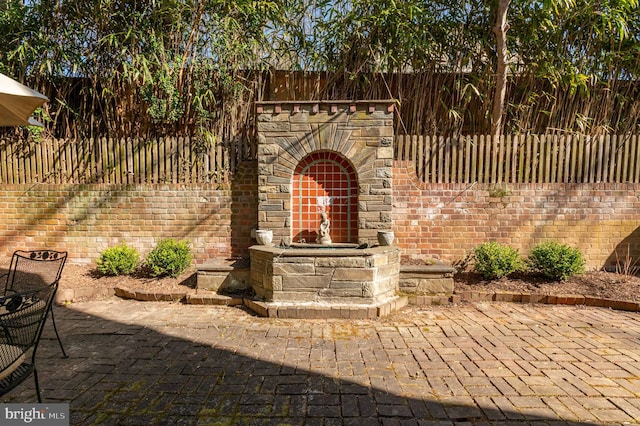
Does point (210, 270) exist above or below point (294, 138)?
below

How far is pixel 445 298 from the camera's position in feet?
15.7

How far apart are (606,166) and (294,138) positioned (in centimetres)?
552

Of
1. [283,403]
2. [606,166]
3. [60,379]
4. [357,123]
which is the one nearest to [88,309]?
[60,379]

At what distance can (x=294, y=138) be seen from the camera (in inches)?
210

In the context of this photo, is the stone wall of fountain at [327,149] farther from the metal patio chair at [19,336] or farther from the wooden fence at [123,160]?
the metal patio chair at [19,336]

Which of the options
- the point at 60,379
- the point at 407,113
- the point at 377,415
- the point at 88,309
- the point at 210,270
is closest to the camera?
the point at 377,415

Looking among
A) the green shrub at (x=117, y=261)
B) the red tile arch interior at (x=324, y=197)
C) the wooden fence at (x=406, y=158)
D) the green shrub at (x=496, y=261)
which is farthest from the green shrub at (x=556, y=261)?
the green shrub at (x=117, y=261)

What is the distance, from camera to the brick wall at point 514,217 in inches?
220

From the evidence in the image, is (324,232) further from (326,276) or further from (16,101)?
(16,101)

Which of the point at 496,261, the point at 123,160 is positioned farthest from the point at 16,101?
the point at 496,261

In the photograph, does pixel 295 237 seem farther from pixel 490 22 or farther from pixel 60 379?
pixel 490 22

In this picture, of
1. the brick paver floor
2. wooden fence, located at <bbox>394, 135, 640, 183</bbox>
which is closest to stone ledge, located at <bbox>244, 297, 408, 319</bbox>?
the brick paver floor

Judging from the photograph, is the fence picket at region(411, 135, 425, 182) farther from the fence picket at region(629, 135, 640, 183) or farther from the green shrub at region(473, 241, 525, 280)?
the fence picket at region(629, 135, 640, 183)

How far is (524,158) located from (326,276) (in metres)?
4.20
